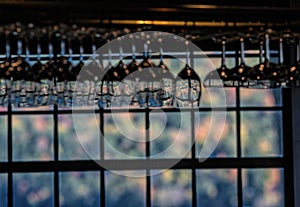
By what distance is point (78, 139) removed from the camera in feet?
23.8

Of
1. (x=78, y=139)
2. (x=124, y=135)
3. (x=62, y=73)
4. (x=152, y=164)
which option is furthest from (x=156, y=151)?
(x=62, y=73)

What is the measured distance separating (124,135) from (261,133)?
146 cm

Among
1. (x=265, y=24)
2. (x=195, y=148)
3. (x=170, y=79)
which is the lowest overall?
(x=195, y=148)

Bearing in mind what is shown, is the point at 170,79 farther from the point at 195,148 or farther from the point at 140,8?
the point at 195,148

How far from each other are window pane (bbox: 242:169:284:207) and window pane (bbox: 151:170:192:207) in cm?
60

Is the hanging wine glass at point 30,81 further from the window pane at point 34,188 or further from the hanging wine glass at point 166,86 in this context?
the window pane at point 34,188

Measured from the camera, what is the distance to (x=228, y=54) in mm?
7184

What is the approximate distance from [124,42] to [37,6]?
3.70 ft

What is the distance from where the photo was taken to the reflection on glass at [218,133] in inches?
285

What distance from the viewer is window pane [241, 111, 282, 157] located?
23.8 ft

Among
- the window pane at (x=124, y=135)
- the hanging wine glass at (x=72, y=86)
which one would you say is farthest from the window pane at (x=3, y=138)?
the hanging wine glass at (x=72, y=86)

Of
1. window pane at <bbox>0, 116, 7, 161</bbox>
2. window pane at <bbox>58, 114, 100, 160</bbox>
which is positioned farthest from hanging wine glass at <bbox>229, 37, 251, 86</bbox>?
window pane at <bbox>0, 116, 7, 161</bbox>

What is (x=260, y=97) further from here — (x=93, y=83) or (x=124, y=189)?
(x=93, y=83)

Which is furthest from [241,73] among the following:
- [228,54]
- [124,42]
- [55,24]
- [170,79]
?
[228,54]
